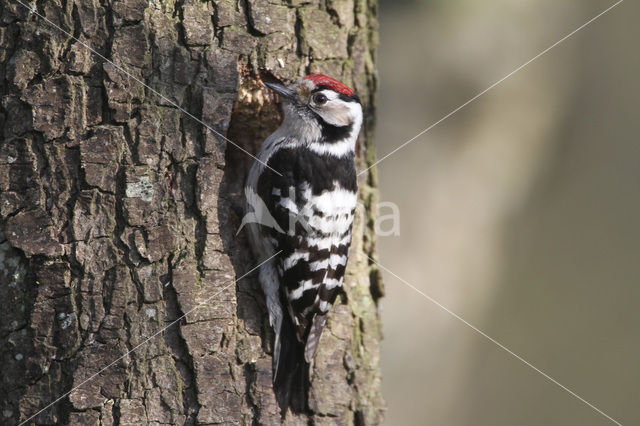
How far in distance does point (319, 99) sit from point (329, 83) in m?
0.19

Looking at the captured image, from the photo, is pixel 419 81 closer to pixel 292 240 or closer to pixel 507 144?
pixel 507 144

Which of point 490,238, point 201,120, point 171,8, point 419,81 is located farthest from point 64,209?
point 490,238

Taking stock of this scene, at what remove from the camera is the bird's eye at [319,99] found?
3519 mm

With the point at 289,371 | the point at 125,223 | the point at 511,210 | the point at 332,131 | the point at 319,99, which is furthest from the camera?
the point at 511,210

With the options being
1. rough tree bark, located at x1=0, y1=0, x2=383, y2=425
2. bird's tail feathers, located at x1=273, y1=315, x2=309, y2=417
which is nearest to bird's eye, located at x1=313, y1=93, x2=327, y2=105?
rough tree bark, located at x1=0, y1=0, x2=383, y2=425

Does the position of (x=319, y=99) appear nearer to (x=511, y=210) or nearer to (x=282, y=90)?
(x=282, y=90)

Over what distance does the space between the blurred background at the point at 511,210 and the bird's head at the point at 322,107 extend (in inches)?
96.7

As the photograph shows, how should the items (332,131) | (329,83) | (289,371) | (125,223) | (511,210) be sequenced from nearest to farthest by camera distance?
(125,223) → (289,371) → (329,83) → (332,131) → (511,210)

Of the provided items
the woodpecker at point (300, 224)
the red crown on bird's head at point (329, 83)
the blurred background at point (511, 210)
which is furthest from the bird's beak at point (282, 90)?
the blurred background at point (511, 210)

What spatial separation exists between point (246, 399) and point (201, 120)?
1.30m

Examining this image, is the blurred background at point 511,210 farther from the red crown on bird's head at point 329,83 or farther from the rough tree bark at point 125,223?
the rough tree bark at point 125,223

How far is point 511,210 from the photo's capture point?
669 centimetres

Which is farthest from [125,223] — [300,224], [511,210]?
[511,210]

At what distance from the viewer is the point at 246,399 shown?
3076 mm
